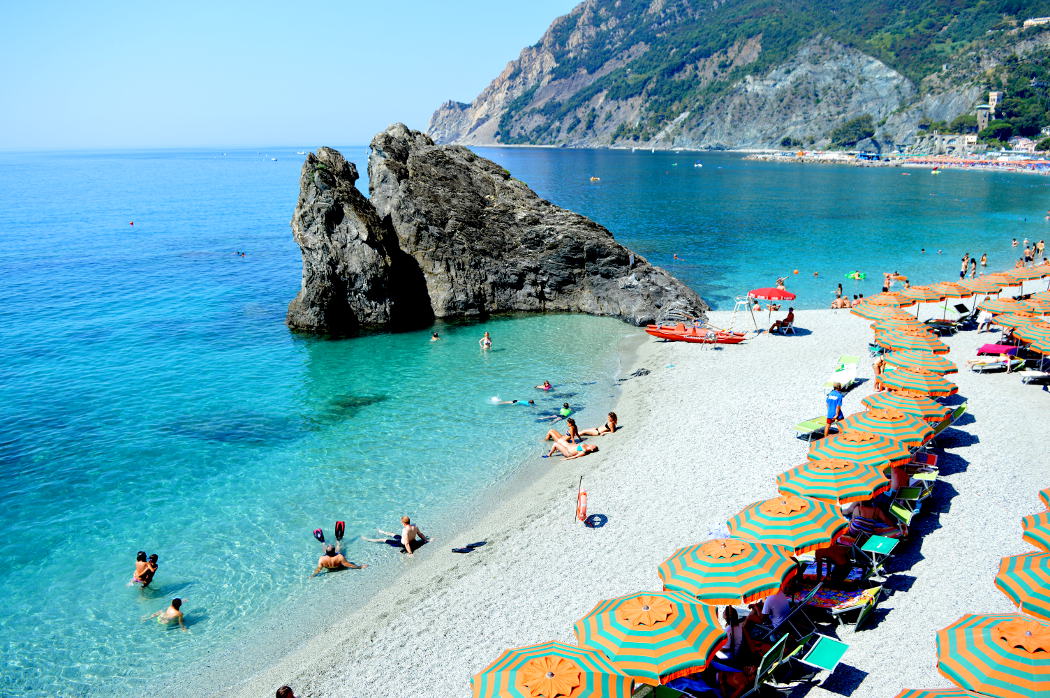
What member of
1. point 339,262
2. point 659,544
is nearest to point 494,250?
point 339,262

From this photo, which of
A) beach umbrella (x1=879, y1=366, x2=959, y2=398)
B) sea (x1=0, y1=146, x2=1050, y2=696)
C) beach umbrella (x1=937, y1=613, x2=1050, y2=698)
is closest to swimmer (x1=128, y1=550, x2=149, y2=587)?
sea (x1=0, y1=146, x2=1050, y2=696)

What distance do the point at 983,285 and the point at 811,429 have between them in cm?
1897

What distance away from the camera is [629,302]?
119 ft

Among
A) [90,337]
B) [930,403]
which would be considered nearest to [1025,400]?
[930,403]

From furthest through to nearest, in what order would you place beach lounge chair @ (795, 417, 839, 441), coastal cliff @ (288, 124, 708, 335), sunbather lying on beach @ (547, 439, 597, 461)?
coastal cliff @ (288, 124, 708, 335), sunbather lying on beach @ (547, 439, 597, 461), beach lounge chair @ (795, 417, 839, 441)

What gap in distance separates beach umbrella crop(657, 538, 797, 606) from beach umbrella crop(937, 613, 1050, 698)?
2455 mm

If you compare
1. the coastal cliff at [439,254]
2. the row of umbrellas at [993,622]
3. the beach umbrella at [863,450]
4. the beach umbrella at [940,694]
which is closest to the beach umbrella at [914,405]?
the row of umbrellas at [993,622]

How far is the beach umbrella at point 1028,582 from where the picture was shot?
952 cm

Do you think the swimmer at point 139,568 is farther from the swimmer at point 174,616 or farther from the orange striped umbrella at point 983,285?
the orange striped umbrella at point 983,285

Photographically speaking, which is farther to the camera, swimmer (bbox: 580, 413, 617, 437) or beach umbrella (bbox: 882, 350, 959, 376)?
swimmer (bbox: 580, 413, 617, 437)

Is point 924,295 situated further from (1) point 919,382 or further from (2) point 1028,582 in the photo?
(2) point 1028,582

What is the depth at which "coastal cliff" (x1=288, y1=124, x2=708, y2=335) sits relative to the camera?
34906 mm

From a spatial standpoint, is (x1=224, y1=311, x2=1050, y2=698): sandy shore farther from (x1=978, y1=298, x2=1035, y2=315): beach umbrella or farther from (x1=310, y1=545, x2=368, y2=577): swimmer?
(x1=978, y1=298, x2=1035, y2=315): beach umbrella

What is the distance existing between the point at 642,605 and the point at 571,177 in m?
145
